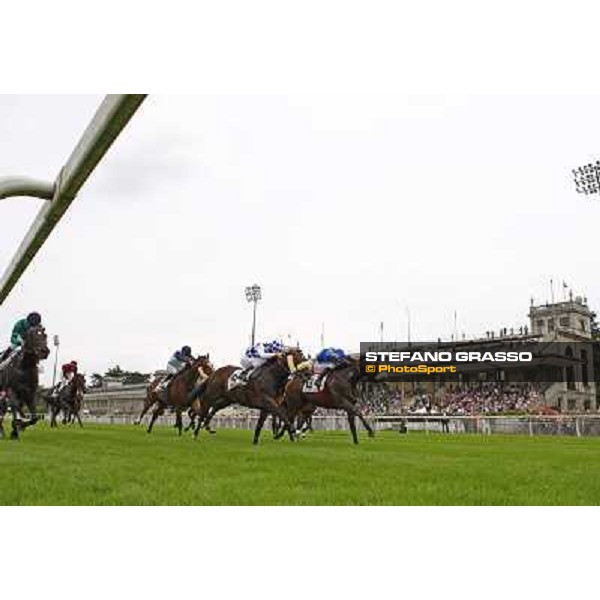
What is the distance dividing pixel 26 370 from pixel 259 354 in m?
4.47

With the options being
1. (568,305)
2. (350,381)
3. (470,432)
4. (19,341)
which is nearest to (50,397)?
(19,341)

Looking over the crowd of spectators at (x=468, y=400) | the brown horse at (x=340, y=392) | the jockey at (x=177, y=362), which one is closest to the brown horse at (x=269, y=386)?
the brown horse at (x=340, y=392)

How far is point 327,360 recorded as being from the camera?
15273 millimetres

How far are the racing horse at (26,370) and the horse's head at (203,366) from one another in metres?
4.93

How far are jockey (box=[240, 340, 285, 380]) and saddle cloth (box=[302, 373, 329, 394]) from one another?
1.26 m

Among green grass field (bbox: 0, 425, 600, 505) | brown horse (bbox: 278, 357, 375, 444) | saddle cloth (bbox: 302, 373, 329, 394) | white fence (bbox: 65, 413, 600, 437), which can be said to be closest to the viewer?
green grass field (bbox: 0, 425, 600, 505)

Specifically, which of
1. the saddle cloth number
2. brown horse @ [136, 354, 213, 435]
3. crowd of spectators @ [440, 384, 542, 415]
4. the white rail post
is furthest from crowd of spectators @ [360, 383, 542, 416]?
the white rail post

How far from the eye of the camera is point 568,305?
8644 centimetres

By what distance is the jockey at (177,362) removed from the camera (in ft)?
60.1

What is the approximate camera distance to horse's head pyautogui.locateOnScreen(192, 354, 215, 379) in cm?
1748

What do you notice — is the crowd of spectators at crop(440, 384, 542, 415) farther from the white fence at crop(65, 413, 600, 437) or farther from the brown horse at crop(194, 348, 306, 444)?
the brown horse at crop(194, 348, 306, 444)

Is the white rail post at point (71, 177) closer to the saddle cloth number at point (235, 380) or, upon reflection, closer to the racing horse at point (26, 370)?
the racing horse at point (26, 370)

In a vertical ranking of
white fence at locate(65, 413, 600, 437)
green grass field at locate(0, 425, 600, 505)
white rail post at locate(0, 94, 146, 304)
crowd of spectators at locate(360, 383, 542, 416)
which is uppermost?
crowd of spectators at locate(360, 383, 542, 416)

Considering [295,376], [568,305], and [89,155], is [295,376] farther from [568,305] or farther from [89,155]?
[568,305]
